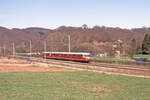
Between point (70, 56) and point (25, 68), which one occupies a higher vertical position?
point (70, 56)

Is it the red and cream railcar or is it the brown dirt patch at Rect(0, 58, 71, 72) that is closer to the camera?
the brown dirt patch at Rect(0, 58, 71, 72)

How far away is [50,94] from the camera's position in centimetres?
1303

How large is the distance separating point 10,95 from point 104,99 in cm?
534

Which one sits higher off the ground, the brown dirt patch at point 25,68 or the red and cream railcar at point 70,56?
the red and cream railcar at point 70,56

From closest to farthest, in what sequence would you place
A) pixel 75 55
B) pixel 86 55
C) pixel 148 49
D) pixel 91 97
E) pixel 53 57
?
1. pixel 91 97
2. pixel 86 55
3. pixel 75 55
4. pixel 53 57
5. pixel 148 49

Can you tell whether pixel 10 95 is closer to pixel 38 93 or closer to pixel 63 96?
pixel 38 93

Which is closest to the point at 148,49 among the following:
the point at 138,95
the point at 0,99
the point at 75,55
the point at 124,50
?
the point at 124,50

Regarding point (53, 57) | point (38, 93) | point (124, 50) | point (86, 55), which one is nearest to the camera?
point (38, 93)

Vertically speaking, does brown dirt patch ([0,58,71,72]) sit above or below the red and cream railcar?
below

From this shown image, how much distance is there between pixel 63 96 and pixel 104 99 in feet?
7.65

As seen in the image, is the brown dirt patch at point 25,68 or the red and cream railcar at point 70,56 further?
the red and cream railcar at point 70,56

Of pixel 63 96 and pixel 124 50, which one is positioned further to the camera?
pixel 124 50

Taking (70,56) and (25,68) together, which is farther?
(70,56)

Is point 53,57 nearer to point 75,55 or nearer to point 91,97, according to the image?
point 75,55
